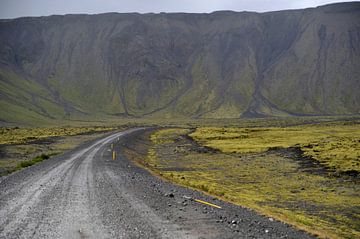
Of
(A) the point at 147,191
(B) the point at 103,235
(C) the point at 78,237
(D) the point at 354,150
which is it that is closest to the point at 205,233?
(B) the point at 103,235

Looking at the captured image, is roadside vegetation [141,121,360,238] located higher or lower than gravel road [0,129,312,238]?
lower

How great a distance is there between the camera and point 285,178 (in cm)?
2783

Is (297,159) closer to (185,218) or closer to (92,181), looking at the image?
(92,181)

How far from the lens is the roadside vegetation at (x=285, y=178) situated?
16547mm

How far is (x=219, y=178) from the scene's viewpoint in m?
28.2

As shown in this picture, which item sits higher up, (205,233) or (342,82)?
(342,82)

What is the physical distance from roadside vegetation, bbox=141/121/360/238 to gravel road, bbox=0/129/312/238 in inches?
71.5

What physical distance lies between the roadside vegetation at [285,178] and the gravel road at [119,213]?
182 cm

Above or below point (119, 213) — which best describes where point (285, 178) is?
below

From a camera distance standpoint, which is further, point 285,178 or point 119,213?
point 285,178

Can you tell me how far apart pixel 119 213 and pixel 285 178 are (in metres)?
17.9

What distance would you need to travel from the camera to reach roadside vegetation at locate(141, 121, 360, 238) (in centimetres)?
1655

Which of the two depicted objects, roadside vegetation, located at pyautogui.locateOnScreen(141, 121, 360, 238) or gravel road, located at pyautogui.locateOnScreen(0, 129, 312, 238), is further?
roadside vegetation, located at pyautogui.locateOnScreen(141, 121, 360, 238)

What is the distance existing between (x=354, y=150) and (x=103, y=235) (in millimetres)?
34876
